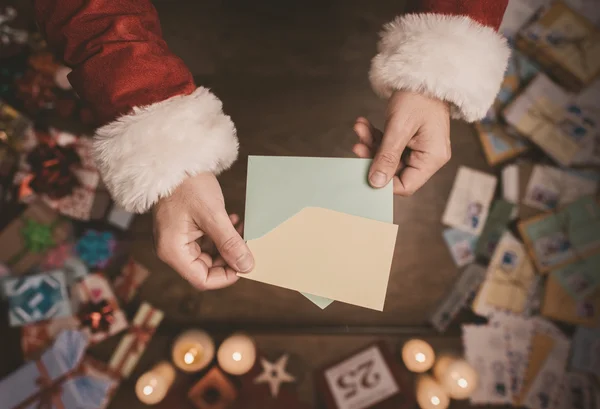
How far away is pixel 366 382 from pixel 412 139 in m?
0.74

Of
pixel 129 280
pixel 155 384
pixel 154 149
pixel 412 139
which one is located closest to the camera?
pixel 154 149

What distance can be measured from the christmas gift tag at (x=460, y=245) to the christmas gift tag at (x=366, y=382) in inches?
14.6

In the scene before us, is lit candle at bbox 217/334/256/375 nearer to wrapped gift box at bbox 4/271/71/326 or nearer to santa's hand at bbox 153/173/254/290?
santa's hand at bbox 153/173/254/290

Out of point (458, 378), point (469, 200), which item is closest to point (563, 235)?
point (469, 200)

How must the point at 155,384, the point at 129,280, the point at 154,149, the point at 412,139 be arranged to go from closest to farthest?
the point at 154,149 < the point at 412,139 < the point at 155,384 < the point at 129,280

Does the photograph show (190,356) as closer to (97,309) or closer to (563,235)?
(97,309)

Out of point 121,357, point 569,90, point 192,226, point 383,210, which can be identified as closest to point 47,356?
point 121,357

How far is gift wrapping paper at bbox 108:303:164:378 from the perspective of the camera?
1.12 metres

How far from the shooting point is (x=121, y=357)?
3.67ft

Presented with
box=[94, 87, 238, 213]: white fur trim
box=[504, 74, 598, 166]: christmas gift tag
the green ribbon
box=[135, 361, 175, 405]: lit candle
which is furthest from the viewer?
box=[504, 74, 598, 166]: christmas gift tag

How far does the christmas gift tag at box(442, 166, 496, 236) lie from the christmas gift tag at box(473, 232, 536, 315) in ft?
0.37

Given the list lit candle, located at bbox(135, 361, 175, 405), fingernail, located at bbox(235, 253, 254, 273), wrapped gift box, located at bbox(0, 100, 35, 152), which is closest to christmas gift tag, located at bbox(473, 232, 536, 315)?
fingernail, located at bbox(235, 253, 254, 273)

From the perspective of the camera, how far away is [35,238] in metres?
1.14

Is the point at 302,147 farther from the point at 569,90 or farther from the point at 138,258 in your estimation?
the point at 569,90
